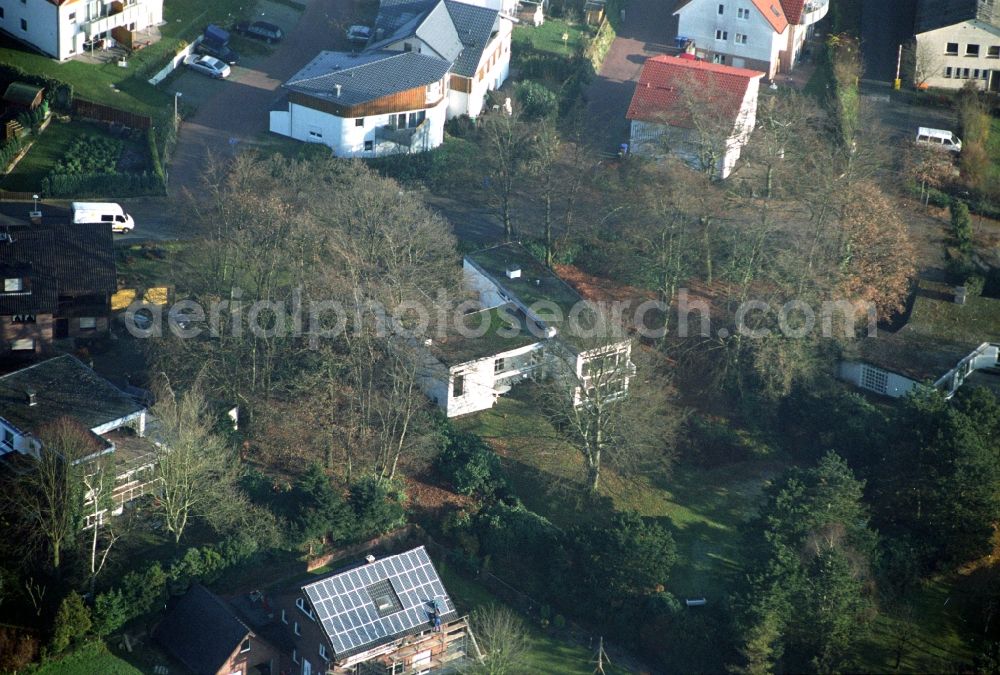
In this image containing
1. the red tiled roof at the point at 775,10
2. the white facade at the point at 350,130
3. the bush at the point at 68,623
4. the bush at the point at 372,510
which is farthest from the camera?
the red tiled roof at the point at 775,10

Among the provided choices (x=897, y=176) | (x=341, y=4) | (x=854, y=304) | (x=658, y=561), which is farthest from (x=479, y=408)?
(x=341, y=4)

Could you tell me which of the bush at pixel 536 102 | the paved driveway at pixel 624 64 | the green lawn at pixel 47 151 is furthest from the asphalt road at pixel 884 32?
the green lawn at pixel 47 151

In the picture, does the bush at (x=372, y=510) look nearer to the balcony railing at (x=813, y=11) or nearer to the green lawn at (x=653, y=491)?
the green lawn at (x=653, y=491)

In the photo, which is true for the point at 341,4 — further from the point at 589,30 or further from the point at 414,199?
the point at 414,199

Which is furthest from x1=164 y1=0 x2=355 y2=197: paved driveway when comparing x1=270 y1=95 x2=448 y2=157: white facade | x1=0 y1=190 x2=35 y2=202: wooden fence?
x1=0 y1=190 x2=35 y2=202: wooden fence

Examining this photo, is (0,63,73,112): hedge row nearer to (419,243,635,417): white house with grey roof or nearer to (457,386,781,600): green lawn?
(419,243,635,417): white house with grey roof

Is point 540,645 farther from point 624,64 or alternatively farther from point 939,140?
point 624,64
